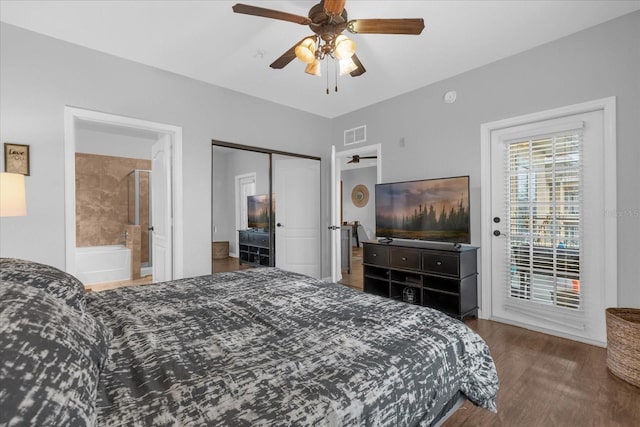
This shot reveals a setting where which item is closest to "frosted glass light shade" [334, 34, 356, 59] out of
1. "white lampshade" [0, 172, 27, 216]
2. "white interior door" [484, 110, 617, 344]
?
"white interior door" [484, 110, 617, 344]

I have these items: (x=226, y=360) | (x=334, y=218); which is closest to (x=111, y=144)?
(x=334, y=218)

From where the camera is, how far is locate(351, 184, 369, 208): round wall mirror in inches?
350

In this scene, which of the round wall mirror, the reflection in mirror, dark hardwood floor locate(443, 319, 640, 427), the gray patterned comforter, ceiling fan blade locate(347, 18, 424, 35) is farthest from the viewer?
the round wall mirror

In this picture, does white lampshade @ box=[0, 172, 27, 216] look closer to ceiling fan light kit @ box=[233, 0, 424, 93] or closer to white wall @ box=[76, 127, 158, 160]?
ceiling fan light kit @ box=[233, 0, 424, 93]

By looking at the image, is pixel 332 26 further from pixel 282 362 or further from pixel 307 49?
pixel 282 362

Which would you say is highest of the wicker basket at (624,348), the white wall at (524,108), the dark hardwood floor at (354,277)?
the white wall at (524,108)

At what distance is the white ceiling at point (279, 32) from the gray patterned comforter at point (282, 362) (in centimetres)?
218

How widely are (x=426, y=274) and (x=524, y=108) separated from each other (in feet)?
6.30

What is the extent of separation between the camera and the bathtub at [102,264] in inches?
178

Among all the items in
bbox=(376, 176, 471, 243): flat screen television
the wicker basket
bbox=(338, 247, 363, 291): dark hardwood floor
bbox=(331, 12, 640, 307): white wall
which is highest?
bbox=(331, 12, 640, 307): white wall

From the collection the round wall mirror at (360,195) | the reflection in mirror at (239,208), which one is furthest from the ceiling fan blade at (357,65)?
the round wall mirror at (360,195)

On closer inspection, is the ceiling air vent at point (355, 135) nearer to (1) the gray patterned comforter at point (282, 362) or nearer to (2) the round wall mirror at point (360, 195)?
(1) the gray patterned comforter at point (282, 362)

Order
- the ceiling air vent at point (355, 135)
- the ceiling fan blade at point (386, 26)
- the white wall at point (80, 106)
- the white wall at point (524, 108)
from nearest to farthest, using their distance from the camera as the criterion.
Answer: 1. the ceiling fan blade at point (386, 26)
2. the white wall at point (524, 108)
3. the white wall at point (80, 106)
4. the ceiling air vent at point (355, 135)

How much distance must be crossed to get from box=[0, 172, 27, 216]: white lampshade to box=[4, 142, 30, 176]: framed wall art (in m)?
0.49
